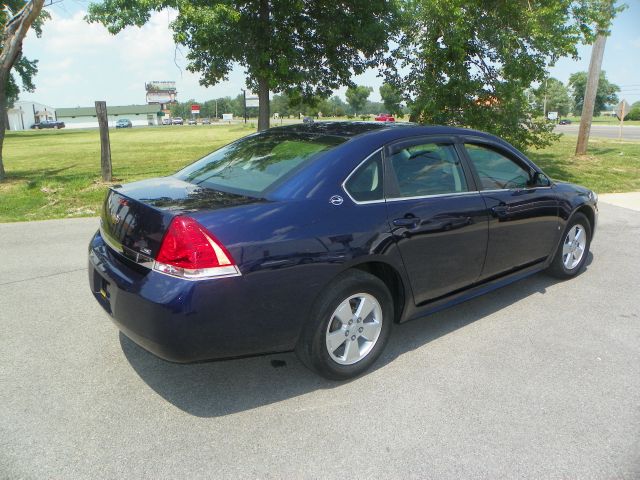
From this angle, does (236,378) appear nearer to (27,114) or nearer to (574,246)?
(574,246)

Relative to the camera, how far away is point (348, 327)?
3.06m

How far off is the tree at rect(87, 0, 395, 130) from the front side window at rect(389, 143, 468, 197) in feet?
22.3

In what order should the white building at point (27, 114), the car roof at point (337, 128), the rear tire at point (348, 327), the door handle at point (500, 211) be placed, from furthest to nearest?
the white building at point (27, 114) → the door handle at point (500, 211) → the car roof at point (337, 128) → the rear tire at point (348, 327)

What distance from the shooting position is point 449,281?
3.59 metres

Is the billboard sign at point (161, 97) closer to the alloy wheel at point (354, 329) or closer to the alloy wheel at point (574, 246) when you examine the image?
the alloy wheel at point (574, 246)

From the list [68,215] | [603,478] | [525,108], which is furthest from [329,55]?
[603,478]

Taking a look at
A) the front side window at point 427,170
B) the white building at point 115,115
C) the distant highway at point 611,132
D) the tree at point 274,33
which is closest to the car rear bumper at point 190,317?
the front side window at point 427,170

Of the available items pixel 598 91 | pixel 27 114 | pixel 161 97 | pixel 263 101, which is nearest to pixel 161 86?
pixel 161 97

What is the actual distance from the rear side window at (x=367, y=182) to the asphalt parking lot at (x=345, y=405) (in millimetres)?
1162

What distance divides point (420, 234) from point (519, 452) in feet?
4.64

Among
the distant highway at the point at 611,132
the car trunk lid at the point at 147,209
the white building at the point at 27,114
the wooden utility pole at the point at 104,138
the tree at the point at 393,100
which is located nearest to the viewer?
the car trunk lid at the point at 147,209

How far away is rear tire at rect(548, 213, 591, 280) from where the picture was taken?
482 centimetres

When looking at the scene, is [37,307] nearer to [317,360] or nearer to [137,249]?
[137,249]

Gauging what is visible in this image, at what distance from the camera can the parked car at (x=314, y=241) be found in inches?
100
